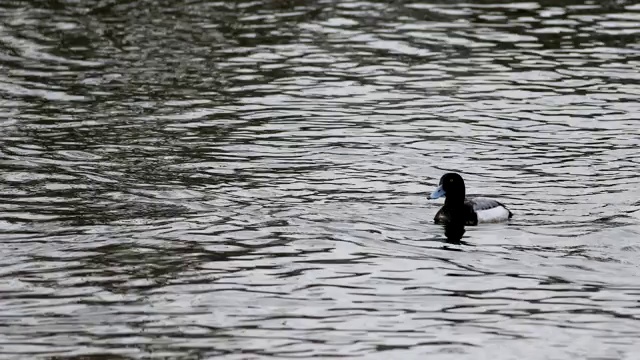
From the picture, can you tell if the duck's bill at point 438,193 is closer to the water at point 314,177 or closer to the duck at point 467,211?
the duck at point 467,211

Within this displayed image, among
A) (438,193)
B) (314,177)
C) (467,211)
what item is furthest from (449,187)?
(314,177)

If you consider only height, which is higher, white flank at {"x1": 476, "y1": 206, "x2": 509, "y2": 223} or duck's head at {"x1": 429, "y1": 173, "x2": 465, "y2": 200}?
duck's head at {"x1": 429, "y1": 173, "x2": 465, "y2": 200}

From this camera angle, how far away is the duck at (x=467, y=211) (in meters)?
17.5

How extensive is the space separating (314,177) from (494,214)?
3267 millimetres

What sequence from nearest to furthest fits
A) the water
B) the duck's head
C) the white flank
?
the water
the white flank
the duck's head

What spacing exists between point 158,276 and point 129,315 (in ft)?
4.48

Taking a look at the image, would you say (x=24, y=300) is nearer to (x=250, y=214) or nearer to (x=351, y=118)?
(x=250, y=214)

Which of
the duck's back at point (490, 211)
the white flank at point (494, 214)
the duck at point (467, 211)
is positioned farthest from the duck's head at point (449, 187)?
the white flank at point (494, 214)

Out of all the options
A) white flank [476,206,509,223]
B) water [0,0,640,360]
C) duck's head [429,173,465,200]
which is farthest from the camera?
duck's head [429,173,465,200]

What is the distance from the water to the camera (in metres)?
13.6

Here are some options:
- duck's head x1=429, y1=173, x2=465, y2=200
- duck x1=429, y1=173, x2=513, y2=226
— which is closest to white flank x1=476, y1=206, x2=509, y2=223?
duck x1=429, y1=173, x2=513, y2=226

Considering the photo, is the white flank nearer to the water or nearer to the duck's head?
the water

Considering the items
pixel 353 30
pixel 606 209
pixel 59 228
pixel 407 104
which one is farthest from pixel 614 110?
pixel 59 228

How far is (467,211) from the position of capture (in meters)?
17.6
